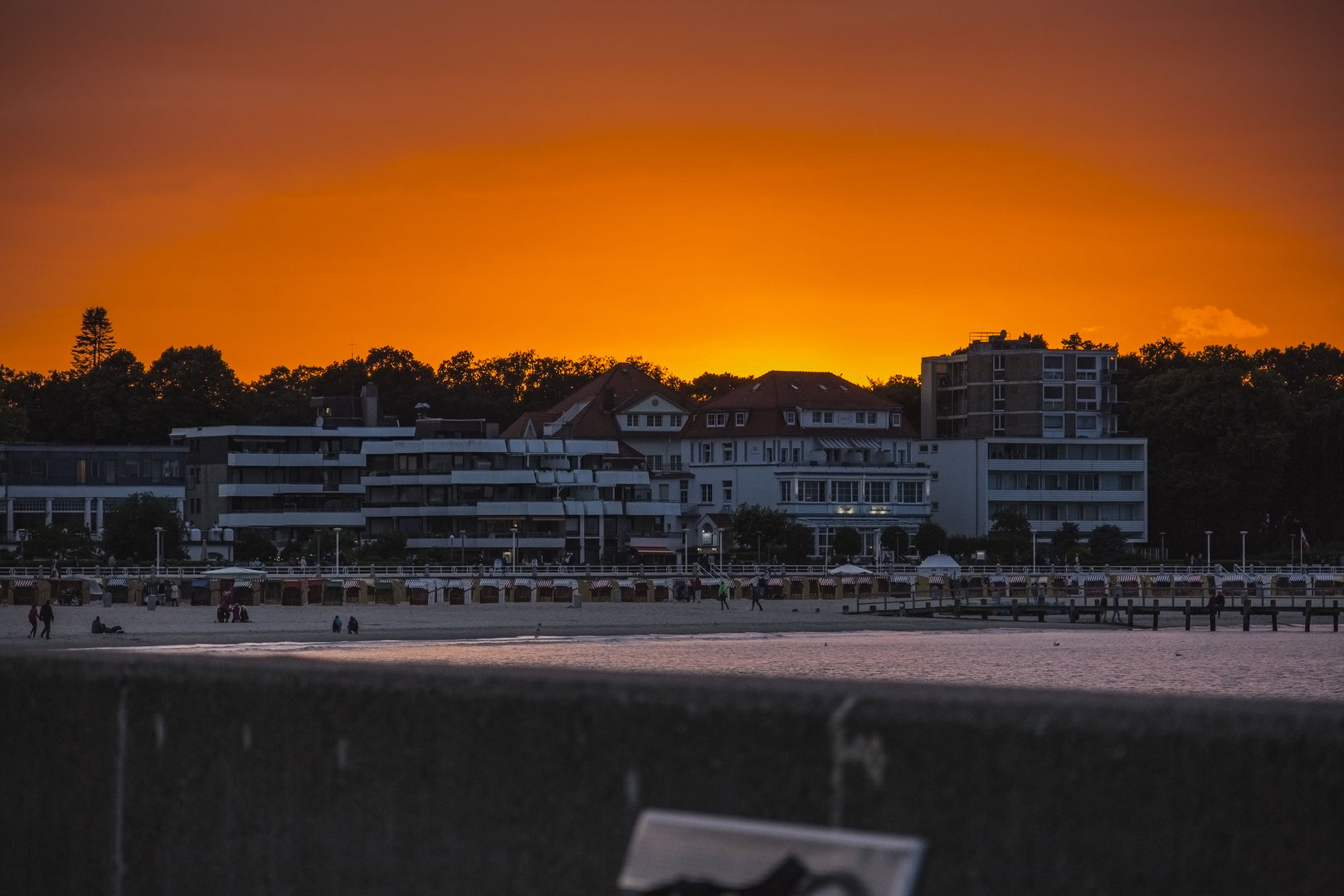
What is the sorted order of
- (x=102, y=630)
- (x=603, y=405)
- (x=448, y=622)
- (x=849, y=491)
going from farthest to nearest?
(x=603, y=405)
(x=849, y=491)
(x=448, y=622)
(x=102, y=630)

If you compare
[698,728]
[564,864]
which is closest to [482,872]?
[564,864]

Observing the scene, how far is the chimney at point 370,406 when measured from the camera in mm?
129500

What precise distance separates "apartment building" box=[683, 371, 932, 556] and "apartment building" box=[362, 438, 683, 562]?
6253mm

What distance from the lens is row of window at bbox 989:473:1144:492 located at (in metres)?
123

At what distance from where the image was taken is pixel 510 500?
112m

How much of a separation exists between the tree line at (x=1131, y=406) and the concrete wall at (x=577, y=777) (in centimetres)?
10389

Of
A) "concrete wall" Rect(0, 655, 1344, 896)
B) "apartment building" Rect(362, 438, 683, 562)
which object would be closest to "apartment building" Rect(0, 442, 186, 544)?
"apartment building" Rect(362, 438, 683, 562)

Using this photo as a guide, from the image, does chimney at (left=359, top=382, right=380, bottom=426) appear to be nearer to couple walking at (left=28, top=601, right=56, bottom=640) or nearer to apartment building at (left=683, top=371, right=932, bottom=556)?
apartment building at (left=683, top=371, right=932, bottom=556)

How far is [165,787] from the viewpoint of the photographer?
16.2 ft

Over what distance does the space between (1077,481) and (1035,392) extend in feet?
21.8

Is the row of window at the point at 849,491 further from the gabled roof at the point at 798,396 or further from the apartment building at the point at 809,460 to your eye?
the gabled roof at the point at 798,396

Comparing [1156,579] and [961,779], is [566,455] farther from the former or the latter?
[961,779]

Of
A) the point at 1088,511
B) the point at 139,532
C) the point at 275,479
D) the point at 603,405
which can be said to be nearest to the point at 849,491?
the point at 1088,511

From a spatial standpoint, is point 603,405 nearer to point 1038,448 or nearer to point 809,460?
point 809,460
